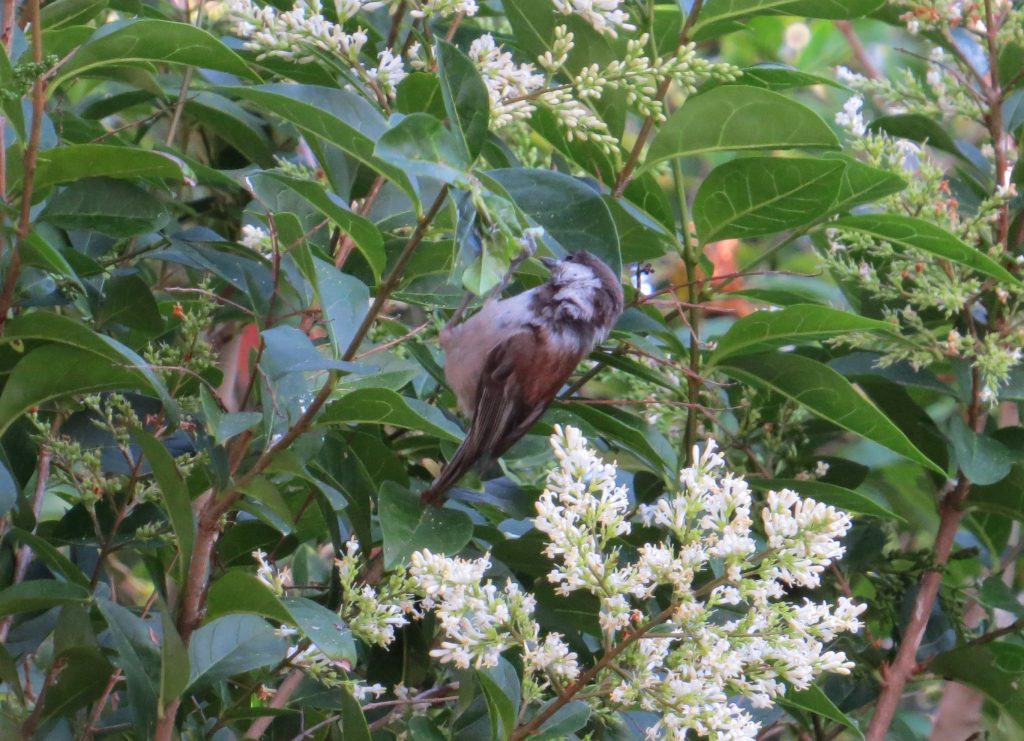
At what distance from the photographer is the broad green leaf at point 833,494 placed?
7.61 ft

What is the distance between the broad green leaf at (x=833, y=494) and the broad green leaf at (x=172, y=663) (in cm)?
122

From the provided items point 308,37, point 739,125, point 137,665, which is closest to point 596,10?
point 739,125

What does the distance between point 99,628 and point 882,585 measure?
5.47ft

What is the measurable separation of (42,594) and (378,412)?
2.03ft

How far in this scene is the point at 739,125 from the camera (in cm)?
225

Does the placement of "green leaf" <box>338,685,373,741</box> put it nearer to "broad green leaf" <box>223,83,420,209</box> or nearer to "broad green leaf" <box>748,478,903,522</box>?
"broad green leaf" <box>223,83,420,209</box>

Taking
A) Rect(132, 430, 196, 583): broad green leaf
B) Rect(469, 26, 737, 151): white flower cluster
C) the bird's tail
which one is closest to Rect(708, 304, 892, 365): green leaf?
Rect(469, 26, 737, 151): white flower cluster

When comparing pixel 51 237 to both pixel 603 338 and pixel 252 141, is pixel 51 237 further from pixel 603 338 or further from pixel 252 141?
pixel 603 338

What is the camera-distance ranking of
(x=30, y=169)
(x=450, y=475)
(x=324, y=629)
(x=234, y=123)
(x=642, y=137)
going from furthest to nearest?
(x=234, y=123) < (x=642, y=137) < (x=450, y=475) < (x=30, y=169) < (x=324, y=629)

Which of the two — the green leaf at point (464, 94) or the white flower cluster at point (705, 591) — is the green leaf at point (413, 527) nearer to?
the white flower cluster at point (705, 591)

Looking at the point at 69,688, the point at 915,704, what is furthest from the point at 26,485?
the point at 915,704

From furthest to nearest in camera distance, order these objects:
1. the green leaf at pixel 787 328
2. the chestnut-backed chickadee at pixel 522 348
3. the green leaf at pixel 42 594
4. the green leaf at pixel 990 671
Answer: the green leaf at pixel 990 671, the chestnut-backed chickadee at pixel 522 348, the green leaf at pixel 787 328, the green leaf at pixel 42 594

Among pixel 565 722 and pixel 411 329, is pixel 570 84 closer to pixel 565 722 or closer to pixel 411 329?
pixel 411 329

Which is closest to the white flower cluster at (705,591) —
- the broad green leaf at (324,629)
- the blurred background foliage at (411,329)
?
the blurred background foliage at (411,329)
